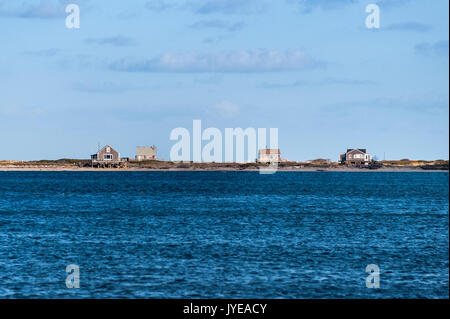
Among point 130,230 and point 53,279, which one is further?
point 130,230

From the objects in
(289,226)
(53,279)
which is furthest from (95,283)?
(289,226)

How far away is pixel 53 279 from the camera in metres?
33.5

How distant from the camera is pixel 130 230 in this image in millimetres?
54688

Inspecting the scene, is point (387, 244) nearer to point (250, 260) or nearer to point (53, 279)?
point (250, 260)

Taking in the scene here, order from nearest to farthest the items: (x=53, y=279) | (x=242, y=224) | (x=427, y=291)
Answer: (x=427, y=291)
(x=53, y=279)
(x=242, y=224)

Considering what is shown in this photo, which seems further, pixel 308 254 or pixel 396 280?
pixel 308 254

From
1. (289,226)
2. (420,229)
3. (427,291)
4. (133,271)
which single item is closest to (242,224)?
(289,226)

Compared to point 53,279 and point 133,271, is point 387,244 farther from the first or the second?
point 53,279

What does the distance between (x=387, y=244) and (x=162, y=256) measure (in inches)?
653

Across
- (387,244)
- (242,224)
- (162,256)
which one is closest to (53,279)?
(162,256)
